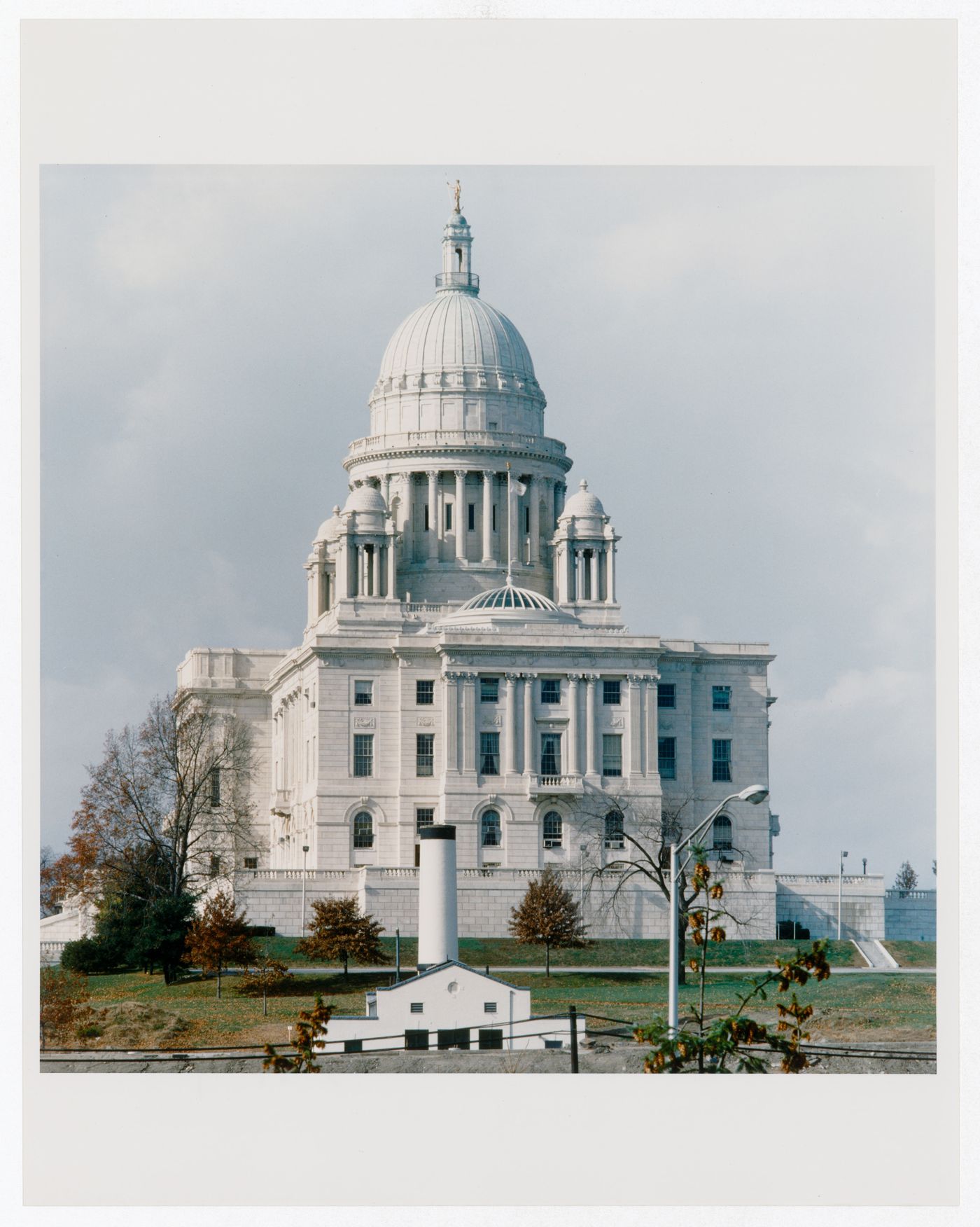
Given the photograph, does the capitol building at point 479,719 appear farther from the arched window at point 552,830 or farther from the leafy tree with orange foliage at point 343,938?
the leafy tree with orange foliage at point 343,938

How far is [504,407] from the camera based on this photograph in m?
128

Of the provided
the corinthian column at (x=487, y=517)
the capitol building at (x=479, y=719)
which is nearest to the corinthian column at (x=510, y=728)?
the capitol building at (x=479, y=719)

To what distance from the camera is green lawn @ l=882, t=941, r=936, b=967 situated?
327 feet

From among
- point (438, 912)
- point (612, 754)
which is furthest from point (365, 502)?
point (438, 912)

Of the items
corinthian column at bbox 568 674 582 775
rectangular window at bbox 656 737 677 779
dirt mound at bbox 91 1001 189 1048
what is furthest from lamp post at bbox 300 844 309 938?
rectangular window at bbox 656 737 677 779

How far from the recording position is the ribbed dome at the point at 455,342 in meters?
129

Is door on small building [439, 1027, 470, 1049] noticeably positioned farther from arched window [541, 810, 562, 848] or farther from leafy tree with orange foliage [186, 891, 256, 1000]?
arched window [541, 810, 562, 848]

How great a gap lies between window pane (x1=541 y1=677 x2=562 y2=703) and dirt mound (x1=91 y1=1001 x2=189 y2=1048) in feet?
97.5

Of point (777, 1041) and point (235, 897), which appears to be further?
point (235, 897)

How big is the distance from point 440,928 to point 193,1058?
804 inches

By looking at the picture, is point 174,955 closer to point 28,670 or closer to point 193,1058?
point 193,1058

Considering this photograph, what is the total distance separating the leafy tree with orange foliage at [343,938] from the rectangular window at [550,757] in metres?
16.7

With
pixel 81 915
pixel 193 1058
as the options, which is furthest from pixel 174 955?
pixel 193 1058

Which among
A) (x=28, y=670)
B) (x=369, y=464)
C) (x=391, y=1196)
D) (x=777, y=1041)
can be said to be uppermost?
(x=369, y=464)
